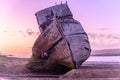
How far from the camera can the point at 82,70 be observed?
312 cm

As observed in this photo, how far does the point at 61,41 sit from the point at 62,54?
0.08 m

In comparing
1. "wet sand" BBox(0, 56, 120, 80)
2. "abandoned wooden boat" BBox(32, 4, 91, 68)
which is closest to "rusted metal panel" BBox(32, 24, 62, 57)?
"abandoned wooden boat" BBox(32, 4, 91, 68)

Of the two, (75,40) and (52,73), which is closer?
(52,73)

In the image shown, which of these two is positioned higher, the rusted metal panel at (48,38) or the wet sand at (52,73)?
the rusted metal panel at (48,38)

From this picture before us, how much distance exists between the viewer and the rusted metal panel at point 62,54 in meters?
3.36

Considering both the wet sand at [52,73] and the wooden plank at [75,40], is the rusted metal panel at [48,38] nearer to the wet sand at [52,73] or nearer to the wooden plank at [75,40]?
the wooden plank at [75,40]

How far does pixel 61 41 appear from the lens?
337cm

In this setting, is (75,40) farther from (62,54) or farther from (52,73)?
(52,73)

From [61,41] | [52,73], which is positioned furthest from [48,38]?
[52,73]

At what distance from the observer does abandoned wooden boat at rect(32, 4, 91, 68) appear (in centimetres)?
335

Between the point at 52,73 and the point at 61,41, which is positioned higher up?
the point at 61,41

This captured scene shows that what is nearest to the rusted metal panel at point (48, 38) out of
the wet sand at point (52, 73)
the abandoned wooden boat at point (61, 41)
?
the abandoned wooden boat at point (61, 41)

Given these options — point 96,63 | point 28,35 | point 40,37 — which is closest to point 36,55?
point 40,37

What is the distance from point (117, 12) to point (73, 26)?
903mm
